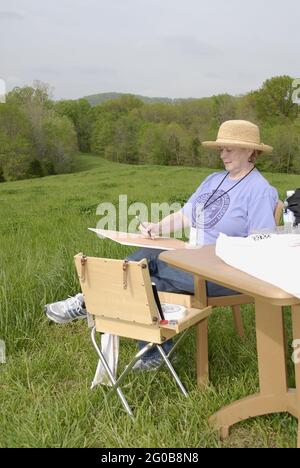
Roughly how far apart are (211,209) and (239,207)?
0.20m

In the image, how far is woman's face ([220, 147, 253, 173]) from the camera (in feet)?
10.2

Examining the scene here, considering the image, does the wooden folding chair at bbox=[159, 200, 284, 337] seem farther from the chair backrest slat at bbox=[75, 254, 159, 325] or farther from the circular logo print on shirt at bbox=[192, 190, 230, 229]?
the chair backrest slat at bbox=[75, 254, 159, 325]

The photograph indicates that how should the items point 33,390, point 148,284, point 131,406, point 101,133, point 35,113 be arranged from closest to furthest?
point 148,284
point 131,406
point 33,390
point 35,113
point 101,133

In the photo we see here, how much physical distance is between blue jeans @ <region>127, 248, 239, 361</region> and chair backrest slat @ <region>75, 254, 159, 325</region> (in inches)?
20.4

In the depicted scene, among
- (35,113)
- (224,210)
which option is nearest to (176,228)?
(224,210)

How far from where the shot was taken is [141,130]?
51.8 meters

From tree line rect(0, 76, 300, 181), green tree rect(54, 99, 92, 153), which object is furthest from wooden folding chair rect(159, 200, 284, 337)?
green tree rect(54, 99, 92, 153)

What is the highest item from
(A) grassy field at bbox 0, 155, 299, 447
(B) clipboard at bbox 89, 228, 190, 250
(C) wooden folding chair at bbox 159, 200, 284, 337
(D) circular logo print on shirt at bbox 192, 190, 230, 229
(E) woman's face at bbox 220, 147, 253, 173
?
(E) woman's face at bbox 220, 147, 253, 173

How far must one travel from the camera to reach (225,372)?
2.99 meters

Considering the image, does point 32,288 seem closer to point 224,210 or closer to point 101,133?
point 224,210

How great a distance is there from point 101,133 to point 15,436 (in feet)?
170

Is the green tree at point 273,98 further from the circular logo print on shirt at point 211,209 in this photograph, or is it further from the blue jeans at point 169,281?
the blue jeans at point 169,281

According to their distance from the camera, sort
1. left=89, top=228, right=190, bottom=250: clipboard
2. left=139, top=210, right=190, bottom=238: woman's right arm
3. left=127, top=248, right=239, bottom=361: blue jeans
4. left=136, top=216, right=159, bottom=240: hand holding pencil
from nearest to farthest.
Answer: left=89, top=228, right=190, bottom=250: clipboard < left=127, top=248, right=239, bottom=361: blue jeans < left=136, top=216, right=159, bottom=240: hand holding pencil < left=139, top=210, right=190, bottom=238: woman's right arm

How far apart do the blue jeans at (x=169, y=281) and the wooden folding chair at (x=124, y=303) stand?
14.3 inches
